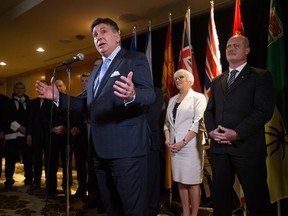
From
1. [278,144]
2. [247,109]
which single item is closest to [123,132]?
[247,109]

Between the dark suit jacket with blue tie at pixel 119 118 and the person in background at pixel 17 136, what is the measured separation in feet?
9.86

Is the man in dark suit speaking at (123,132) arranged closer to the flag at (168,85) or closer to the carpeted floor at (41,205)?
the carpeted floor at (41,205)

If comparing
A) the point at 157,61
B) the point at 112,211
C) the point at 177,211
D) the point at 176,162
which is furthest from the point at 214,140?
the point at 157,61

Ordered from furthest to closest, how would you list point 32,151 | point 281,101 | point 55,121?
point 32,151 → point 55,121 → point 281,101

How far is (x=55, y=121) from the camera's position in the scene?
12.9ft

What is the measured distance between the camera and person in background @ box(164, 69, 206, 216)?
272cm

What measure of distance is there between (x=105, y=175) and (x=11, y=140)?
10.5 ft

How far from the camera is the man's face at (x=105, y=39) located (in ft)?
5.53

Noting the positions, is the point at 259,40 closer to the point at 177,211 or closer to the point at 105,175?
the point at 177,211

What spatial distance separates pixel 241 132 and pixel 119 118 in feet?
2.97

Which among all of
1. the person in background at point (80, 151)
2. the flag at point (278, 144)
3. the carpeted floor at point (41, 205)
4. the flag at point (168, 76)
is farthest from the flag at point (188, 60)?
the carpeted floor at point (41, 205)

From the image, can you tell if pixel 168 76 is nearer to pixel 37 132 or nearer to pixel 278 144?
pixel 278 144

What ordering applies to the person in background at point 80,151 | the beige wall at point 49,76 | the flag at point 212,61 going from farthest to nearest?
the beige wall at point 49,76 < the person in background at point 80,151 < the flag at point 212,61

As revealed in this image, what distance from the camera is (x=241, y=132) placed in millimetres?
1959
